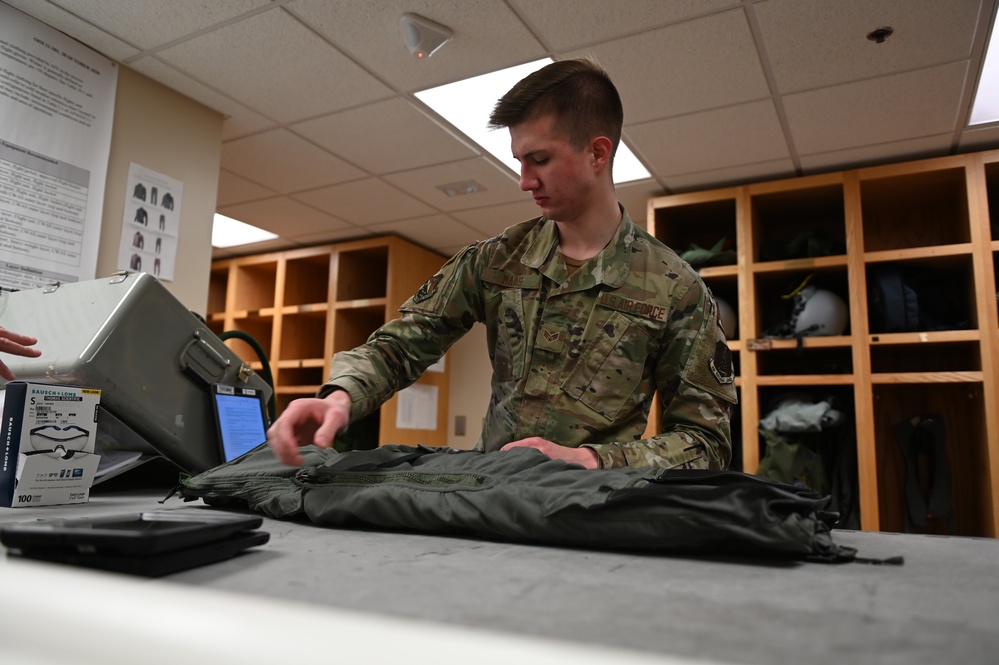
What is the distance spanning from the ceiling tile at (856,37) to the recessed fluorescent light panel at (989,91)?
0.39ft

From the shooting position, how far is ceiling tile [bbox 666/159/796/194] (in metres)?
3.08

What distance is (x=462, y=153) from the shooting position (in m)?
3.04

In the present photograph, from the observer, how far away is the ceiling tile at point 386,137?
106 inches

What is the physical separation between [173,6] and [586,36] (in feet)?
4.23

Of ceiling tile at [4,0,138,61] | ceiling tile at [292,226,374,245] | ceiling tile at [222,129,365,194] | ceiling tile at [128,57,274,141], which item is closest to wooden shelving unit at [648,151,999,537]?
ceiling tile at [222,129,365,194]

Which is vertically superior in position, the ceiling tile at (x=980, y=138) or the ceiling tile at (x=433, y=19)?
the ceiling tile at (x=433, y=19)

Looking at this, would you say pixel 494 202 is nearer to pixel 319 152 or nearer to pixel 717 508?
pixel 319 152

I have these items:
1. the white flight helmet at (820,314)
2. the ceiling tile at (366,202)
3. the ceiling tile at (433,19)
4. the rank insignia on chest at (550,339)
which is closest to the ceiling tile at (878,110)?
the white flight helmet at (820,314)

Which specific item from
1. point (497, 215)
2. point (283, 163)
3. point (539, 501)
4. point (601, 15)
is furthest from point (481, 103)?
point (539, 501)

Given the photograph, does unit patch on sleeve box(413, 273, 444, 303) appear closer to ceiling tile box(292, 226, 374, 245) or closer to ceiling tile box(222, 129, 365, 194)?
ceiling tile box(222, 129, 365, 194)

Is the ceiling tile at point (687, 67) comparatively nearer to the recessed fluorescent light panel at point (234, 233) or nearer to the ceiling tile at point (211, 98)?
the ceiling tile at point (211, 98)

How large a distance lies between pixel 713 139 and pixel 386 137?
1.40 metres

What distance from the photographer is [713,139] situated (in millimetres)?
2816

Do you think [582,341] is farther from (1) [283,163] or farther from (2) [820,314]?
(1) [283,163]
